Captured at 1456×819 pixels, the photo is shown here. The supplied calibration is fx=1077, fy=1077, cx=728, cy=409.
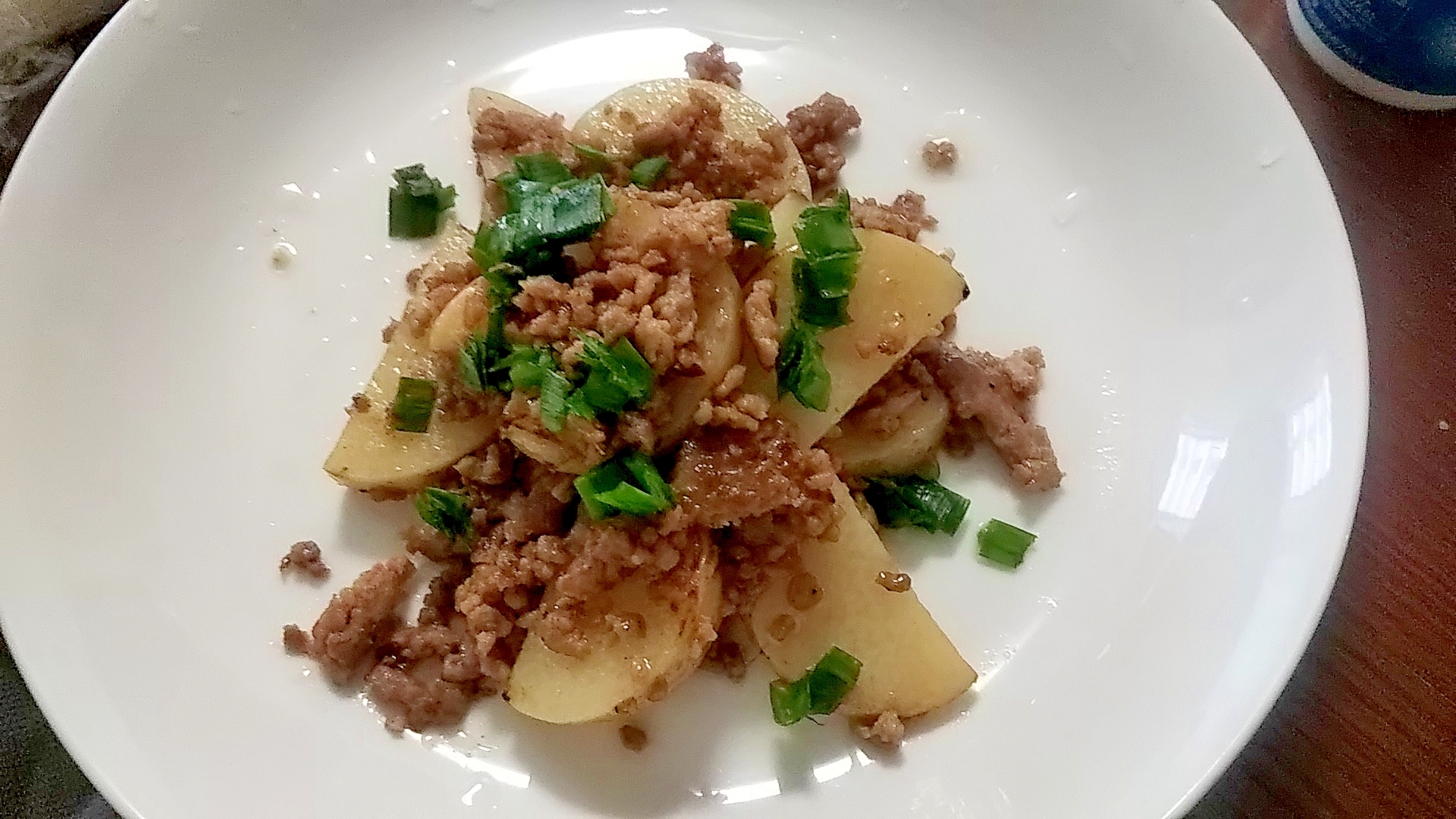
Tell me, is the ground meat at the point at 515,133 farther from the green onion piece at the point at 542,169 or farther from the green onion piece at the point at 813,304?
the green onion piece at the point at 813,304

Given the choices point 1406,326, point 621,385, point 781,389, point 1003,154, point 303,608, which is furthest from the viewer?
point 1003,154

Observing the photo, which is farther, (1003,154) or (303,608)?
(1003,154)

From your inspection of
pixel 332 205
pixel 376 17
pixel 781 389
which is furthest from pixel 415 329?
pixel 376 17

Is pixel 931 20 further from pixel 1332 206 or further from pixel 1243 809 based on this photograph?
pixel 1243 809

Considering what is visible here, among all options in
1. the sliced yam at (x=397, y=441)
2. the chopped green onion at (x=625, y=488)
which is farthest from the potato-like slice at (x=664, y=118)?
the chopped green onion at (x=625, y=488)

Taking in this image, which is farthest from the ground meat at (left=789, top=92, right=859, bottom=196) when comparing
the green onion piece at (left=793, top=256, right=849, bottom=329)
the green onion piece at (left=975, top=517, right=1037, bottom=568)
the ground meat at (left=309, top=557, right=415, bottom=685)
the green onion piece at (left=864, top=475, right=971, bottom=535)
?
the ground meat at (left=309, top=557, right=415, bottom=685)

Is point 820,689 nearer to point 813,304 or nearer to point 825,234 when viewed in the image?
point 813,304

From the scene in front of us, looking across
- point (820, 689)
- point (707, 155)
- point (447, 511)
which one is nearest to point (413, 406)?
point (447, 511)

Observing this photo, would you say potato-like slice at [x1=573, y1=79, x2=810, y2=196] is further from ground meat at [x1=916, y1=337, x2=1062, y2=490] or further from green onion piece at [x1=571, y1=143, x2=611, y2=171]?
ground meat at [x1=916, y1=337, x2=1062, y2=490]
